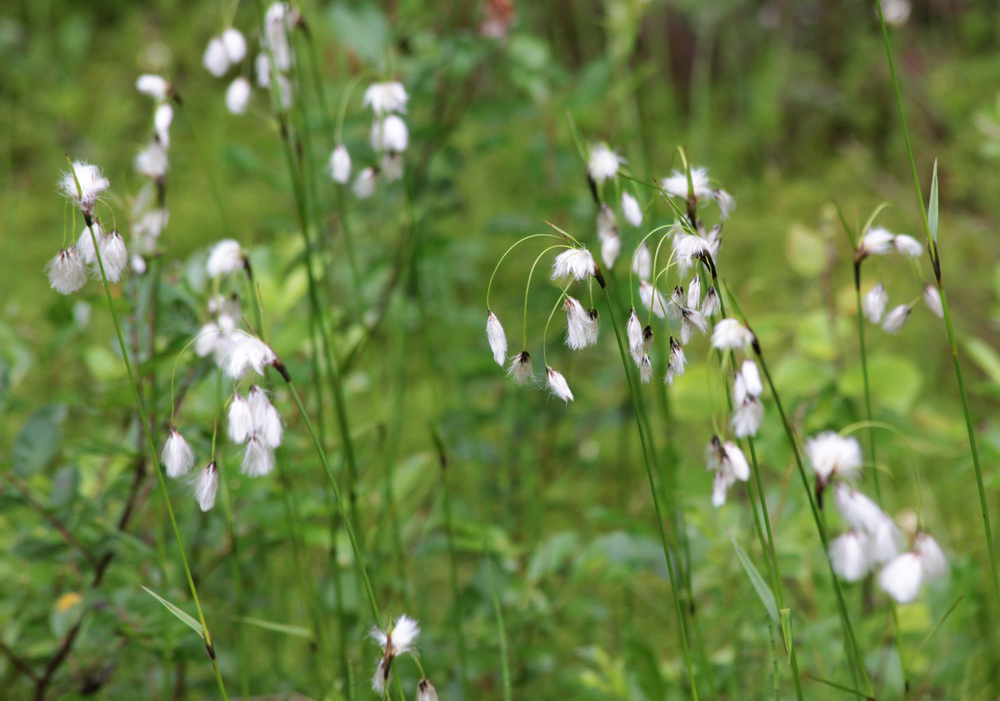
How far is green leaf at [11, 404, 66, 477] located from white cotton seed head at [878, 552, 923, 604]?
70 centimetres

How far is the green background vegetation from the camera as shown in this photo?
2.57 ft

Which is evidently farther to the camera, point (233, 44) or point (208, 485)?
point (233, 44)

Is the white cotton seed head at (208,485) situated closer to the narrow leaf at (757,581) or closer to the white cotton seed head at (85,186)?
the white cotton seed head at (85,186)

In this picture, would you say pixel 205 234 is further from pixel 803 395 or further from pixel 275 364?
pixel 275 364

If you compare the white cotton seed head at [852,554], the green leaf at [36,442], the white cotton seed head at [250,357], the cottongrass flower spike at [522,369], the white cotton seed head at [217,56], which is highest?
the white cotton seed head at [217,56]

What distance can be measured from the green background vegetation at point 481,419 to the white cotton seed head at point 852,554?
0.08 metres

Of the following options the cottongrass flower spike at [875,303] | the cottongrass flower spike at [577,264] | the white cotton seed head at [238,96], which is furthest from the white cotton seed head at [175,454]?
the cottongrass flower spike at [875,303]

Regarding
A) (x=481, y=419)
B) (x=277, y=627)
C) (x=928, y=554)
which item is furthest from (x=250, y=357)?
(x=481, y=419)

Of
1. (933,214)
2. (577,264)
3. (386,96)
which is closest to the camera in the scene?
(577,264)

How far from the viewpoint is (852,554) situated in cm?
59

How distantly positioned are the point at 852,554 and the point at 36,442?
69 cm

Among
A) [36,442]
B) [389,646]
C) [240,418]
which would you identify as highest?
[36,442]

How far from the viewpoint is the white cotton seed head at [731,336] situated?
1.51ft

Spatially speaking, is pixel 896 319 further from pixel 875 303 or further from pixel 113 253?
pixel 113 253
